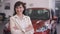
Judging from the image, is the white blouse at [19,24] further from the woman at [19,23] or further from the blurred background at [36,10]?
the blurred background at [36,10]

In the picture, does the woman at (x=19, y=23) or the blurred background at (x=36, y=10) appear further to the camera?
the blurred background at (x=36, y=10)

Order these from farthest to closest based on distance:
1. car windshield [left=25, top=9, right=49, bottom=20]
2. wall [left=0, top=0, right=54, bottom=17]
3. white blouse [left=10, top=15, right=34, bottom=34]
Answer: car windshield [left=25, top=9, right=49, bottom=20], wall [left=0, top=0, right=54, bottom=17], white blouse [left=10, top=15, right=34, bottom=34]

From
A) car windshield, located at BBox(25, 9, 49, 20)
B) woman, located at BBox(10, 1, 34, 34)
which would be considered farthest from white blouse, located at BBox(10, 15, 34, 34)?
car windshield, located at BBox(25, 9, 49, 20)

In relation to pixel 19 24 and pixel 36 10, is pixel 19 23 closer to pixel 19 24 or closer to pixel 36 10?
pixel 19 24

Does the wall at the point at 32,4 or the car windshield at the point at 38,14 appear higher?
the wall at the point at 32,4

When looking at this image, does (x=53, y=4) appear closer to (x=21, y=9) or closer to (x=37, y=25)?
(x=37, y=25)

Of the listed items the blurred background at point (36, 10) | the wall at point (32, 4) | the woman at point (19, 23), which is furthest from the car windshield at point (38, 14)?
the woman at point (19, 23)

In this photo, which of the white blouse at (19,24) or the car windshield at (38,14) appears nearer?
the white blouse at (19,24)

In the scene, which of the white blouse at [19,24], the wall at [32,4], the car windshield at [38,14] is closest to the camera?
the white blouse at [19,24]

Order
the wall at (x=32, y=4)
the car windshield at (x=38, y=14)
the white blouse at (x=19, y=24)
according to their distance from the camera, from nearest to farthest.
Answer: the white blouse at (x=19, y=24)
the wall at (x=32, y=4)
the car windshield at (x=38, y=14)

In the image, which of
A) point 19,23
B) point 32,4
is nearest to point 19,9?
point 19,23

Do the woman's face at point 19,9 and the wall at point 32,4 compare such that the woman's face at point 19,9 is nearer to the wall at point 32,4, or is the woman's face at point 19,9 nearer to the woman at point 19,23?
the woman at point 19,23

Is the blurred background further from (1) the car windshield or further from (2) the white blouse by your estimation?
(2) the white blouse

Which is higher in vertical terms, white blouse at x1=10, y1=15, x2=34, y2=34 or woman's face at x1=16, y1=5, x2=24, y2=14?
woman's face at x1=16, y1=5, x2=24, y2=14
